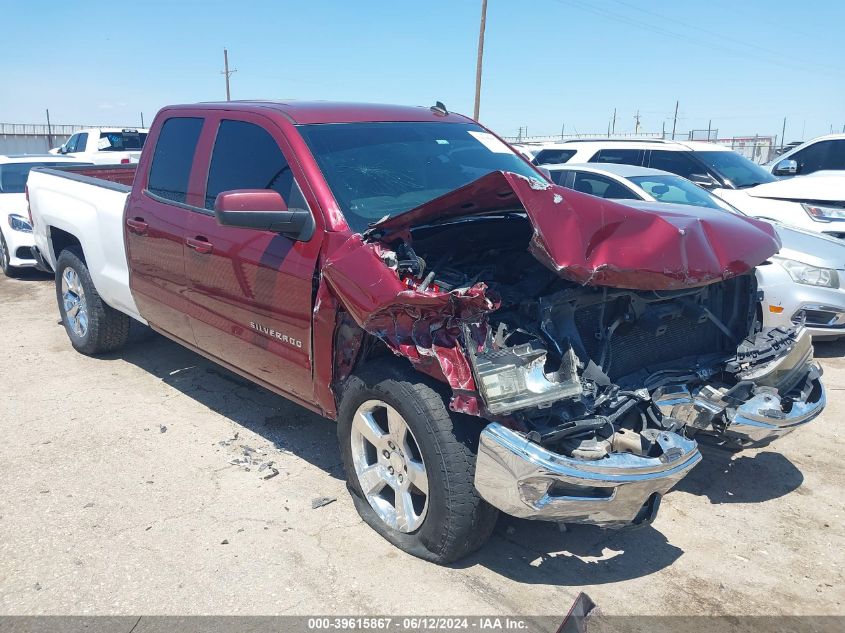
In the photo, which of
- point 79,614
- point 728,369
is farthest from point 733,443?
point 79,614

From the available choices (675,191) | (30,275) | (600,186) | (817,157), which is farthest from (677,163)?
(30,275)

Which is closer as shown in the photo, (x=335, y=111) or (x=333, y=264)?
(x=333, y=264)

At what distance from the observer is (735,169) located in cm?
911

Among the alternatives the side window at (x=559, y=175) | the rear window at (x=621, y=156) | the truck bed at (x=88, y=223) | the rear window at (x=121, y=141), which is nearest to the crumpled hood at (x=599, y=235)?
the truck bed at (x=88, y=223)

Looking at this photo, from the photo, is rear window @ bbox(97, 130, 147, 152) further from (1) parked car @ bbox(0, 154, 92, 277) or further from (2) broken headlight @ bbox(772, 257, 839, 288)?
(2) broken headlight @ bbox(772, 257, 839, 288)

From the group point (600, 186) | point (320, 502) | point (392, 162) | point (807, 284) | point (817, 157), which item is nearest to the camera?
point (320, 502)

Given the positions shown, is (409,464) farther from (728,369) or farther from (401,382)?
(728,369)

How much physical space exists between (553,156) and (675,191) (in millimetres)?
3869

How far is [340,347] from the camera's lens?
3354 millimetres

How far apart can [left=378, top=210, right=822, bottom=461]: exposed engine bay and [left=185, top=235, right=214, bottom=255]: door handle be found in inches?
53.7

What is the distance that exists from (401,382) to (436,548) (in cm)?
71

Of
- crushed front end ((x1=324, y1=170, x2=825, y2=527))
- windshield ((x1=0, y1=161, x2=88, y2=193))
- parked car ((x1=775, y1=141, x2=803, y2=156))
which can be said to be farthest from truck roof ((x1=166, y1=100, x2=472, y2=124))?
parked car ((x1=775, y1=141, x2=803, y2=156))

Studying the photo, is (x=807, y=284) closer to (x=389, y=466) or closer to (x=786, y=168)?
(x=389, y=466)

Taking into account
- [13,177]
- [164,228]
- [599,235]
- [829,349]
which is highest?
[599,235]
